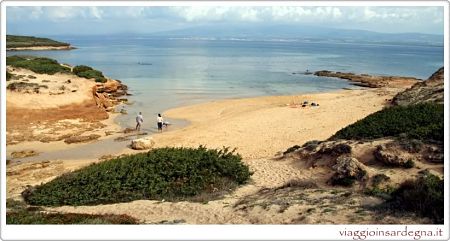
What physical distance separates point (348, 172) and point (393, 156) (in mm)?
1510

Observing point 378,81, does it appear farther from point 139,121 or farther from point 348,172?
point 348,172

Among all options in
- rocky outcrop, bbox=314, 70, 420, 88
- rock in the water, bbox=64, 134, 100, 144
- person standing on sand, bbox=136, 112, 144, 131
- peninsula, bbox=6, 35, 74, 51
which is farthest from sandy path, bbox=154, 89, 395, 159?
peninsula, bbox=6, 35, 74, 51

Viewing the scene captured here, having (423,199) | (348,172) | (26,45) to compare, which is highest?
(423,199)

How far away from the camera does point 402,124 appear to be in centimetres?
1480

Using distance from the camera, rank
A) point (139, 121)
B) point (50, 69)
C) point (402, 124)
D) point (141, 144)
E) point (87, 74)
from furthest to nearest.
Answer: point (87, 74), point (50, 69), point (139, 121), point (141, 144), point (402, 124)

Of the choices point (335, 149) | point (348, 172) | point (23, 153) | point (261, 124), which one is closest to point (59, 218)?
point (348, 172)

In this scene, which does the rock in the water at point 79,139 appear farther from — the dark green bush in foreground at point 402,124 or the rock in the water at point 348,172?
the rock in the water at point 348,172

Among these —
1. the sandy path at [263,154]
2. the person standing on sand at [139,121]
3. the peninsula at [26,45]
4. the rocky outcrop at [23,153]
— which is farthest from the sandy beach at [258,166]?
the peninsula at [26,45]

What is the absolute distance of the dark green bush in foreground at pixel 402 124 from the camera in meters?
13.5

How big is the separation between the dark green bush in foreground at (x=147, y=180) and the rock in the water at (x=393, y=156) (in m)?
4.28

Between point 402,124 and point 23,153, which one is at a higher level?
point 402,124

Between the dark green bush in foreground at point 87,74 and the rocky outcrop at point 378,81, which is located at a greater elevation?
the dark green bush in foreground at point 87,74

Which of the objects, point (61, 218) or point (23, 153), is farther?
point (23, 153)

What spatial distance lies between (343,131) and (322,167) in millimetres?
2664
